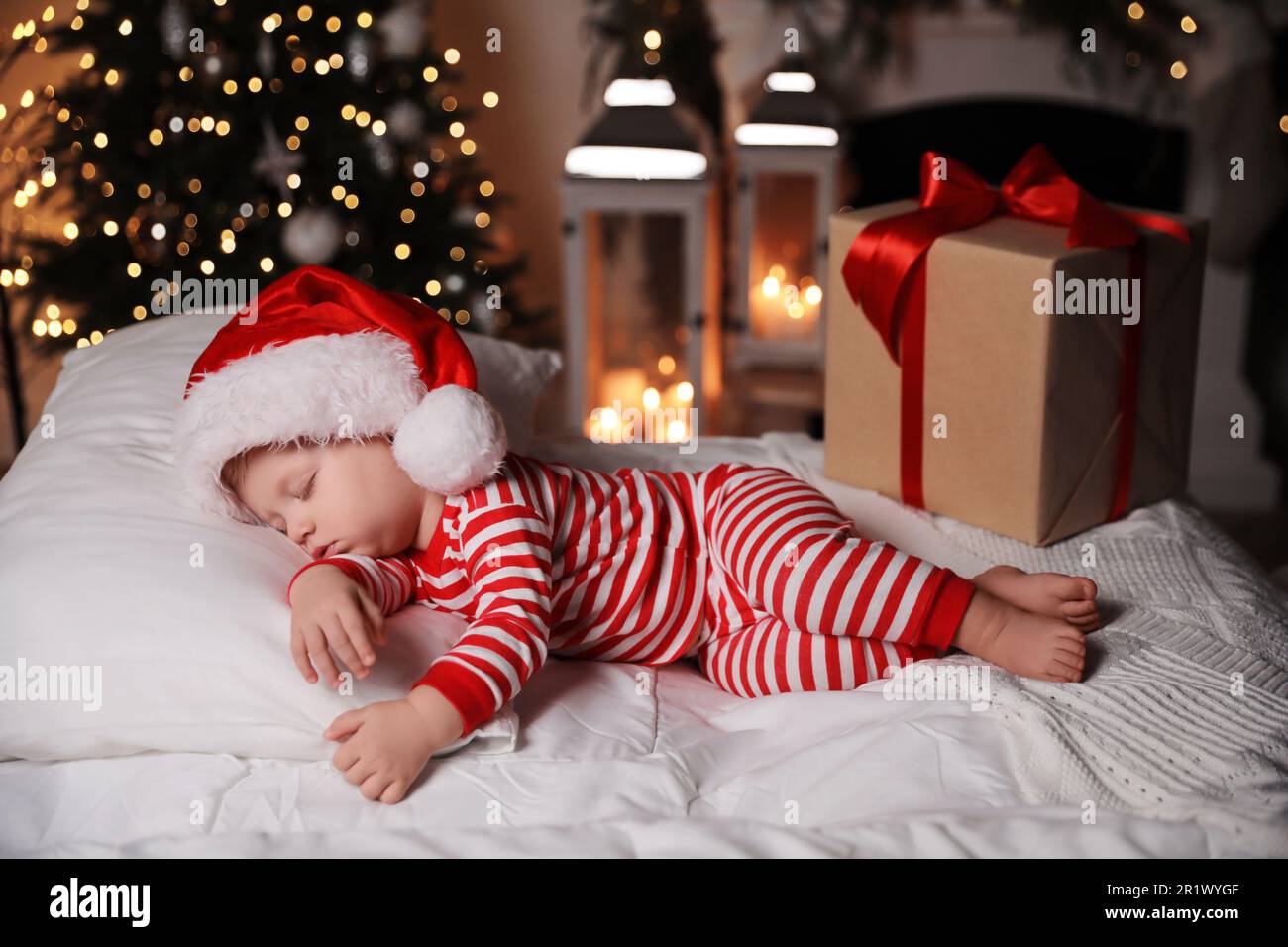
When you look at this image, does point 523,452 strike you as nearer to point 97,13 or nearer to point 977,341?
point 977,341

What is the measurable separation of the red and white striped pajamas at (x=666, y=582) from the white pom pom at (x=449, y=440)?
74mm

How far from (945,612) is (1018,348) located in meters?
0.36

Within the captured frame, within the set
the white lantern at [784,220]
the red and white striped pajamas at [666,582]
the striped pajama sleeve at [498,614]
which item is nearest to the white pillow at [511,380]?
the red and white striped pajamas at [666,582]

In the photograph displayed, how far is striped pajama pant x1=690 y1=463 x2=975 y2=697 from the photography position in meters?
1.18

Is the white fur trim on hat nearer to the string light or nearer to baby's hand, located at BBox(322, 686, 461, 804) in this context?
baby's hand, located at BBox(322, 686, 461, 804)

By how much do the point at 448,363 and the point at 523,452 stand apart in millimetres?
390

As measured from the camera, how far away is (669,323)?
8.99ft

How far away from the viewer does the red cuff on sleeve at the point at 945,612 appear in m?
1.17

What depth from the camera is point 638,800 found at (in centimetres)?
103

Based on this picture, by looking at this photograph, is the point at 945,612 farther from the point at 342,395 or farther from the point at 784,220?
the point at 784,220
